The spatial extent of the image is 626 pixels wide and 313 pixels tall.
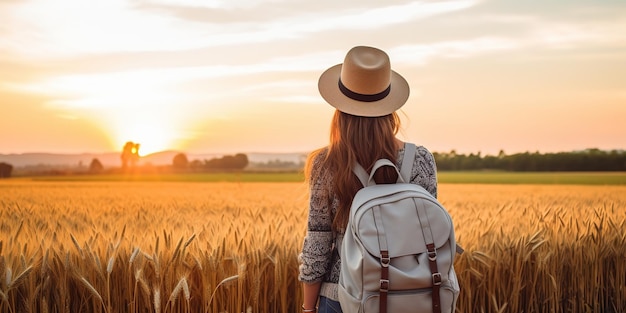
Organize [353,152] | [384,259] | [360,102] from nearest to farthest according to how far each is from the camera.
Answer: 1. [384,259]
2. [353,152]
3. [360,102]

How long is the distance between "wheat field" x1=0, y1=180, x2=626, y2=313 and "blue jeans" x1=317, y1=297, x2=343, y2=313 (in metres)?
0.83

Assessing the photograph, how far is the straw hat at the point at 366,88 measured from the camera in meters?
Result: 2.91

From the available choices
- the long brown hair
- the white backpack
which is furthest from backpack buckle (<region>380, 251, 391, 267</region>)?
the long brown hair

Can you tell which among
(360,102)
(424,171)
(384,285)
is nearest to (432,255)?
(384,285)

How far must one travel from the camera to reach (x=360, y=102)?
2928 millimetres

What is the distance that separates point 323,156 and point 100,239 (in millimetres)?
2276

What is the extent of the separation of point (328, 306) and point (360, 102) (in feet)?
2.91

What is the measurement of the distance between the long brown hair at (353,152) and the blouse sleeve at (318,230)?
3cm

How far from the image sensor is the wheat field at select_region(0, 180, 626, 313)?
13.3 ft

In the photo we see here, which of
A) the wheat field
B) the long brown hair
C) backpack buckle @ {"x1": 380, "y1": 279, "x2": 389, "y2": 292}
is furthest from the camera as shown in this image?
the wheat field

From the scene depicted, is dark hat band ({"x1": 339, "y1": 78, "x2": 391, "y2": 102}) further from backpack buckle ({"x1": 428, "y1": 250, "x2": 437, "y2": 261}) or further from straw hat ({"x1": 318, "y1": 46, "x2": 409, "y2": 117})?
backpack buckle ({"x1": 428, "y1": 250, "x2": 437, "y2": 261})

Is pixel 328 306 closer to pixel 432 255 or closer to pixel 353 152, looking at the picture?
pixel 432 255

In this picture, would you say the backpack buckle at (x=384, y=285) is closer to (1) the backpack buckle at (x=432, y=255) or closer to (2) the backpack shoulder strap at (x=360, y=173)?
(1) the backpack buckle at (x=432, y=255)

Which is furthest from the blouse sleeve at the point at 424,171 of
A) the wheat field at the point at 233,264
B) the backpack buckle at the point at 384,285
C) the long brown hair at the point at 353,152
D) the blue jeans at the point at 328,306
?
the wheat field at the point at 233,264
